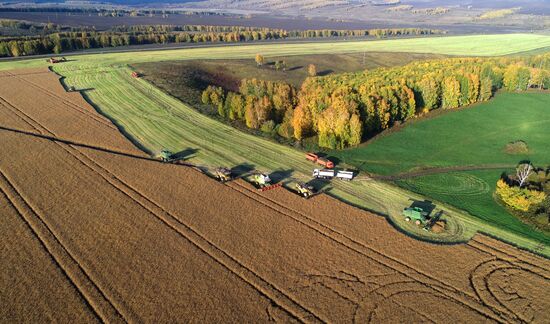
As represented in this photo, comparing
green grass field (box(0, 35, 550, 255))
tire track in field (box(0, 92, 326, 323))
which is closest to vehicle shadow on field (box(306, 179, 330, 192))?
green grass field (box(0, 35, 550, 255))

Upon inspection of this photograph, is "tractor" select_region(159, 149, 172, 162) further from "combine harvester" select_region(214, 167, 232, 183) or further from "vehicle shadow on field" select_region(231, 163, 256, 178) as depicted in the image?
"vehicle shadow on field" select_region(231, 163, 256, 178)

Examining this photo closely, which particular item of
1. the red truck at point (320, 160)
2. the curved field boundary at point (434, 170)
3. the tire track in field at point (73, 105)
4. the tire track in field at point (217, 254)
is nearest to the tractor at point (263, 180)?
the red truck at point (320, 160)

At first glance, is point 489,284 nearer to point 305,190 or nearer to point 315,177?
point 305,190

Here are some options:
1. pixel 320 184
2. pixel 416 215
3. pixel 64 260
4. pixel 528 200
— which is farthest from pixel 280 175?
pixel 528 200

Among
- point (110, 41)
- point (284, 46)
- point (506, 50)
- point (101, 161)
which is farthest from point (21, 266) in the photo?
point (506, 50)

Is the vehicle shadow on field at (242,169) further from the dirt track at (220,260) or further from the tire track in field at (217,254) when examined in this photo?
the tire track in field at (217,254)

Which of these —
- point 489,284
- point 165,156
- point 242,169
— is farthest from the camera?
point 165,156
